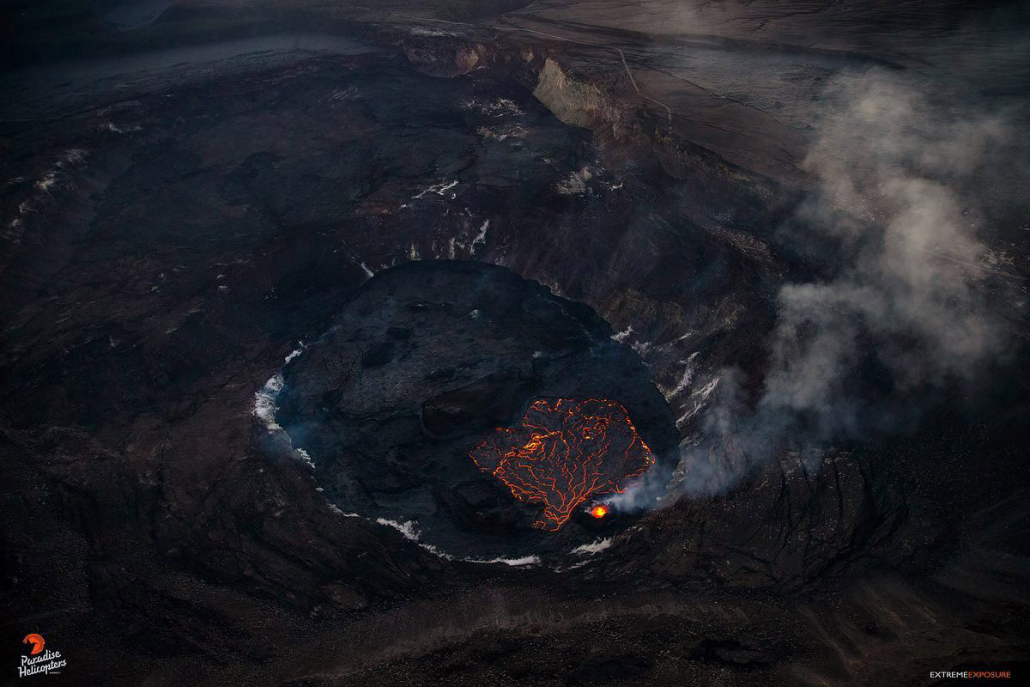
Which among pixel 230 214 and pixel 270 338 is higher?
pixel 230 214

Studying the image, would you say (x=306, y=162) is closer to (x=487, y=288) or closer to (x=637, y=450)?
(x=487, y=288)

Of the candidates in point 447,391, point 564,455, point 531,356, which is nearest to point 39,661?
point 447,391

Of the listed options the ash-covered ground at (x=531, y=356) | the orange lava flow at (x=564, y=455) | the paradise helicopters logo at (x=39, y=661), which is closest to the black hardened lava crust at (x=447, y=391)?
the ash-covered ground at (x=531, y=356)

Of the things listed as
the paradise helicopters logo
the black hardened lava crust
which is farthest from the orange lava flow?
the paradise helicopters logo

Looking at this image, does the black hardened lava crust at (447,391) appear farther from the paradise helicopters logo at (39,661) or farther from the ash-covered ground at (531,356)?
the paradise helicopters logo at (39,661)

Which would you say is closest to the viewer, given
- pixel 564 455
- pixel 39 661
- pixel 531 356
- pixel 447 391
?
pixel 39 661

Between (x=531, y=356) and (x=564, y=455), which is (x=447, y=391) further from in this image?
(x=564, y=455)

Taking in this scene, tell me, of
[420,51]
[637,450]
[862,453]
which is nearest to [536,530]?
[637,450]
